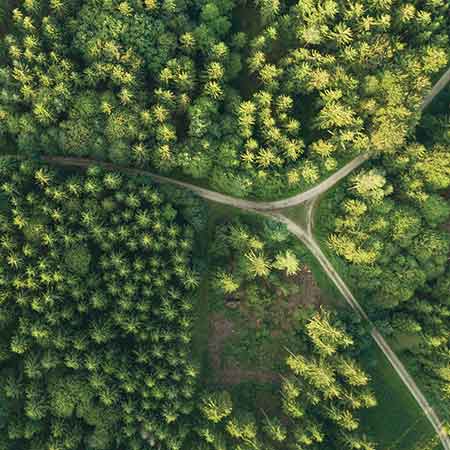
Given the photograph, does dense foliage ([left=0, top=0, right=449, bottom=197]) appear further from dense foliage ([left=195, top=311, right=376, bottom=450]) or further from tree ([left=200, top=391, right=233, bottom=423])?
Answer: tree ([left=200, top=391, right=233, bottom=423])

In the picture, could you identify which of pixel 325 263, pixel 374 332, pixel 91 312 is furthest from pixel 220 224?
pixel 374 332

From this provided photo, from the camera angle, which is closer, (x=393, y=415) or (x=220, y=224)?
(x=220, y=224)

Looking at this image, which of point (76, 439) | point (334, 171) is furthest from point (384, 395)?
point (76, 439)

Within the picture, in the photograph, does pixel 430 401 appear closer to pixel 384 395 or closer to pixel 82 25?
pixel 384 395

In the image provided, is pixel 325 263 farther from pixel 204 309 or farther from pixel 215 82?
pixel 215 82

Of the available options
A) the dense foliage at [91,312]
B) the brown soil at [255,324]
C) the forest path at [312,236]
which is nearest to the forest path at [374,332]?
the forest path at [312,236]

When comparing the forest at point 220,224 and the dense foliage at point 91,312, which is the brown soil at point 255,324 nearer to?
the forest at point 220,224

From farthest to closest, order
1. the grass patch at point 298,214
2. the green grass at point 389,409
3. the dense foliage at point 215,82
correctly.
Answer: the grass patch at point 298,214 < the green grass at point 389,409 < the dense foliage at point 215,82

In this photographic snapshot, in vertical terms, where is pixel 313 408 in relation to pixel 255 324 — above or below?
below
